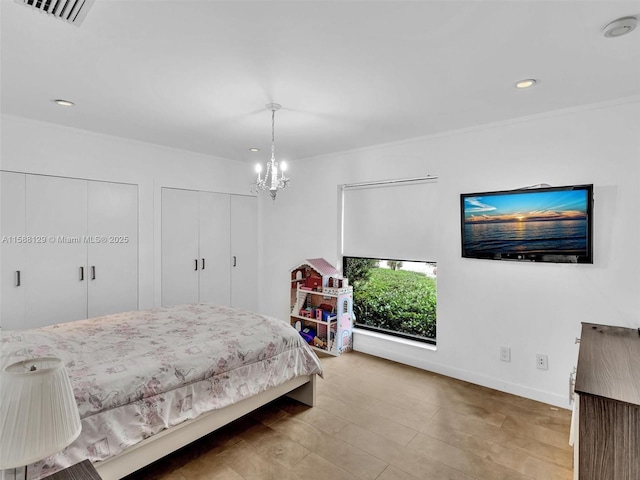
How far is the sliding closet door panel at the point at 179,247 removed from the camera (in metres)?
4.27

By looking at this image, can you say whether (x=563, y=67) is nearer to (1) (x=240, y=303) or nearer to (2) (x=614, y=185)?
(2) (x=614, y=185)

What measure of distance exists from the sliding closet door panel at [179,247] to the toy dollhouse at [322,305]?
1350 millimetres

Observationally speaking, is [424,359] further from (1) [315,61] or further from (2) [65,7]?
(2) [65,7]

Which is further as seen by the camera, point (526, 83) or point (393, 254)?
point (393, 254)

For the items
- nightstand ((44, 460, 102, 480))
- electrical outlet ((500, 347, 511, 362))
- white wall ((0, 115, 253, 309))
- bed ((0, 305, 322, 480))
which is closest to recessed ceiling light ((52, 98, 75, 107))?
white wall ((0, 115, 253, 309))

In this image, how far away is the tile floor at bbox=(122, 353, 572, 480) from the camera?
2.15 meters

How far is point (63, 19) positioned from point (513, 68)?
98.7 inches

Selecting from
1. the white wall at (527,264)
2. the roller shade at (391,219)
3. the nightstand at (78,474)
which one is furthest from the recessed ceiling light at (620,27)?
the nightstand at (78,474)

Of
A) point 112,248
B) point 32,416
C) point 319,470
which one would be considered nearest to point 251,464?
point 319,470

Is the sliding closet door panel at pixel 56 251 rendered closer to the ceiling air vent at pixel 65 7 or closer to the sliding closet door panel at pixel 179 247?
the sliding closet door panel at pixel 179 247

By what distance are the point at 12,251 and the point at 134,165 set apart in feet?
4.72

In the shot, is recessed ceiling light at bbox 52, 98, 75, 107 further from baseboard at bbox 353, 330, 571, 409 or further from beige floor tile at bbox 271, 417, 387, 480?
baseboard at bbox 353, 330, 571, 409

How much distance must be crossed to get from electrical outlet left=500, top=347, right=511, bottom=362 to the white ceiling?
2.14 meters

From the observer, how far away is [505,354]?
3.22 meters
